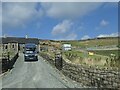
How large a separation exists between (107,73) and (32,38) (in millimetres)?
94415

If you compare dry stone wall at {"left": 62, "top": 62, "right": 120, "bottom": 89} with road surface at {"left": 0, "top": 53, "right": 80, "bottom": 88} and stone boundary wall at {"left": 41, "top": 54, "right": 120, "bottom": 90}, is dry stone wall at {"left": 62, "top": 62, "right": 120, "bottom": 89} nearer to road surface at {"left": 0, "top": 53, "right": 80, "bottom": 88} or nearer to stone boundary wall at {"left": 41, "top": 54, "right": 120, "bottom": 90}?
stone boundary wall at {"left": 41, "top": 54, "right": 120, "bottom": 90}

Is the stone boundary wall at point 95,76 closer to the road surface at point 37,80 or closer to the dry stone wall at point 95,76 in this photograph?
the dry stone wall at point 95,76

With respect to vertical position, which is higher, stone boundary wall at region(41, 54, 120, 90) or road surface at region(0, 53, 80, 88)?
stone boundary wall at region(41, 54, 120, 90)

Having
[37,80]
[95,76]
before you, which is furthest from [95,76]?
[37,80]

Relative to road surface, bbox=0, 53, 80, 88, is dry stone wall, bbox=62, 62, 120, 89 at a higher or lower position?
higher

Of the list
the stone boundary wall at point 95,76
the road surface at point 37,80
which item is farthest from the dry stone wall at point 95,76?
the road surface at point 37,80

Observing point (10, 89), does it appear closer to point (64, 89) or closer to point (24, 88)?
point (24, 88)

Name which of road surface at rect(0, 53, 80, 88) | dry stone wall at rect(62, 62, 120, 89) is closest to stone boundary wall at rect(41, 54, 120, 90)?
dry stone wall at rect(62, 62, 120, 89)

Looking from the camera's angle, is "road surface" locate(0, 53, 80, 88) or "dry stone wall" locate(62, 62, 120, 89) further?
"road surface" locate(0, 53, 80, 88)

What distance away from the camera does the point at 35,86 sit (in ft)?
70.8

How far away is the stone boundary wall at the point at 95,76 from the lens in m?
16.0

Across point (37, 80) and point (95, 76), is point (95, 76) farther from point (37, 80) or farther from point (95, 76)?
point (37, 80)

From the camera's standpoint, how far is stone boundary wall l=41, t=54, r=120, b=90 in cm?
1605

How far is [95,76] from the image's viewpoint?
1864 cm
